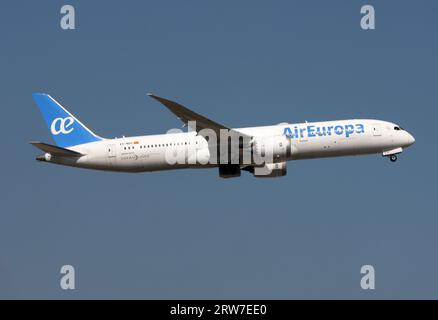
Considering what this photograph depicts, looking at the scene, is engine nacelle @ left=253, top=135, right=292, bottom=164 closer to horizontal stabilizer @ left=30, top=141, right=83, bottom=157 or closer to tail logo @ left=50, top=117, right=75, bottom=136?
horizontal stabilizer @ left=30, top=141, right=83, bottom=157

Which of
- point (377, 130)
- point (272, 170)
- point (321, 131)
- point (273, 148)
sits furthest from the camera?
point (272, 170)

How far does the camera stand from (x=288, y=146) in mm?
65250

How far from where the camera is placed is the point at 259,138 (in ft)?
218

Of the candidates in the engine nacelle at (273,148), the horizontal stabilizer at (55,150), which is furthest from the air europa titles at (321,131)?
the horizontal stabilizer at (55,150)

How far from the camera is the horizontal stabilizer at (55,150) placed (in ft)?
214

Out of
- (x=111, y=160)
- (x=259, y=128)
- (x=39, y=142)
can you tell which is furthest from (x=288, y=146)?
(x=39, y=142)

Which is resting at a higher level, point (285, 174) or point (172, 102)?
point (172, 102)

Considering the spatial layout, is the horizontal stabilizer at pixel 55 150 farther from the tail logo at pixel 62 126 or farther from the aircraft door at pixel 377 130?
the aircraft door at pixel 377 130

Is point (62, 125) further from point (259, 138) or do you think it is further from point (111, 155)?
point (259, 138)

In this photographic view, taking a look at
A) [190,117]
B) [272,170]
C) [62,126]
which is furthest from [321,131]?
[62,126]

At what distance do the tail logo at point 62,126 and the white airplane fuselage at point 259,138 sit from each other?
3307 millimetres

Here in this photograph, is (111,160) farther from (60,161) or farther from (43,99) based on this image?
(43,99)

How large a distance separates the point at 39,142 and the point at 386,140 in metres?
25.3

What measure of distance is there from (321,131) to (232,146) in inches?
258
